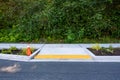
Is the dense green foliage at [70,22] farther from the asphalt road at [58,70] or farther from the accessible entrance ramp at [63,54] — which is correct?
the asphalt road at [58,70]

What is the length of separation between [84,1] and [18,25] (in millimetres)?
4629

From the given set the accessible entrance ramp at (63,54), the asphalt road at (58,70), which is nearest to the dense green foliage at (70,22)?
the accessible entrance ramp at (63,54)

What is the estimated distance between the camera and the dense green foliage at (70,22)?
1543cm

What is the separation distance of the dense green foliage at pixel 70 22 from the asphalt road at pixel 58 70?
6.00 metres

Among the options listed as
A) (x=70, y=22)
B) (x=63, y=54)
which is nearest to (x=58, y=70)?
(x=63, y=54)

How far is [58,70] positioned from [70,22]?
26.0ft

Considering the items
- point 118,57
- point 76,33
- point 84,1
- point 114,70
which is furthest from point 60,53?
point 84,1

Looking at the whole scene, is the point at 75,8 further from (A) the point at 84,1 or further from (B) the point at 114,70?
(B) the point at 114,70

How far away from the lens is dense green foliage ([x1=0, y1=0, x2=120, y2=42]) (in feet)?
50.6

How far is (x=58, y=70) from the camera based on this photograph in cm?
824

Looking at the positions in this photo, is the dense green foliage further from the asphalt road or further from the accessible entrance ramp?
the asphalt road

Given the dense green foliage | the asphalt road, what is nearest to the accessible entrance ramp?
the asphalt road

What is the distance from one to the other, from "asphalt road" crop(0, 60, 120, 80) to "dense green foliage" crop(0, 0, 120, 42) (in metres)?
6.00

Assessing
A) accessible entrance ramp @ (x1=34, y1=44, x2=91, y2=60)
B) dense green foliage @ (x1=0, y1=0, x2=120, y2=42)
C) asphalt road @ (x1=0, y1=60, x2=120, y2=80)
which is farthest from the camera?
dense green foliage @ (x1=0, y1=0, x2=120, y2=42)
